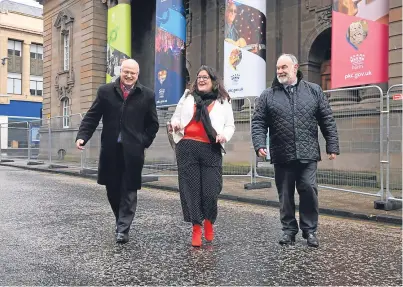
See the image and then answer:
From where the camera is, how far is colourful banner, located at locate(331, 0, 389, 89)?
11.0 m

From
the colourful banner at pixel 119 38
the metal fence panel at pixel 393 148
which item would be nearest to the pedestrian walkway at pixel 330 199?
the metal fence panel at pixel 393 148

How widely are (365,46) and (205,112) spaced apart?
780 centimetres

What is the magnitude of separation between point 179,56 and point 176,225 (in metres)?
12.1

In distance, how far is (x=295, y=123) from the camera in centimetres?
472

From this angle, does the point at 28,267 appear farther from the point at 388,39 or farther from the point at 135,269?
the point at 388,39

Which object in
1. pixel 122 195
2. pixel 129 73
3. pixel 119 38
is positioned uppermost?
pixel 119 38

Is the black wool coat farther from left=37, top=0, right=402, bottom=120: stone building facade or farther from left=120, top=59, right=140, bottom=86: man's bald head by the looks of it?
left=37, top=0, right=402, bottom=120: stone building facade

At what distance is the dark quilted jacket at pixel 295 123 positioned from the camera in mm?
4719

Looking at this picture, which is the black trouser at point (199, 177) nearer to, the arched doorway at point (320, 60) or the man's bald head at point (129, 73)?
the man's bald head at point (129, 73)

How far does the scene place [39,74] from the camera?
51469mm

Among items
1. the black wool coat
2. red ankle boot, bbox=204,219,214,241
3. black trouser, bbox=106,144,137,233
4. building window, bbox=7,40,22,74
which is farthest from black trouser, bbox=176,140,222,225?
building window, bbox=7,40,22,74

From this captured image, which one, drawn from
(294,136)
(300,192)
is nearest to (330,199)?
(300,192)

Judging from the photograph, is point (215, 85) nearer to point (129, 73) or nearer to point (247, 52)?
point (129, 73)

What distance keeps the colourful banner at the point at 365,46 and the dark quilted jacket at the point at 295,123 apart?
6661 millimetres
